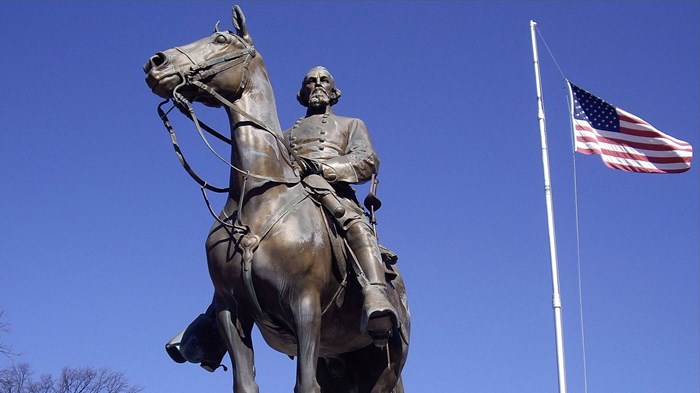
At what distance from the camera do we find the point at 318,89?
1162 cm

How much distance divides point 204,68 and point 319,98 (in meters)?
1.97

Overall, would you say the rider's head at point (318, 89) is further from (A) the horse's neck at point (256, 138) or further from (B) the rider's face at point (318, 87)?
(A) the horse's neck at point (256, 138)

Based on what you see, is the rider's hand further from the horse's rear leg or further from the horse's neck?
the horse's rear leg

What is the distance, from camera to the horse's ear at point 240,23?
1048cm

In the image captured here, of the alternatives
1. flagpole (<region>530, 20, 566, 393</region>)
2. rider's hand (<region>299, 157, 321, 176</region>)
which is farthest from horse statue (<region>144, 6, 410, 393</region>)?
flagpole (<region>530, 20, 566, 393</region>)

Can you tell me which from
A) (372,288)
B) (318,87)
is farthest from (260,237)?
(318,87)

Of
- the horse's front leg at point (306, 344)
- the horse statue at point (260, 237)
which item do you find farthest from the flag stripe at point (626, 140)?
the horse's front leg at point (306, 344)

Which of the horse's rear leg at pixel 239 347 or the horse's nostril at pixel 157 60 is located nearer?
the horse's rear leg at pixel 239 347

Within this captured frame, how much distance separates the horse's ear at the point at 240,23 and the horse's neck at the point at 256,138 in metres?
0.42

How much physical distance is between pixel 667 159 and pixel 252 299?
36.3ft

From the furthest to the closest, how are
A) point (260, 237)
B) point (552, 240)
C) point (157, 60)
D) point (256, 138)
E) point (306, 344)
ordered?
point (552, 240)
point (256, 138)
point (157, 60)
point (260, 237)
point (306, 344)

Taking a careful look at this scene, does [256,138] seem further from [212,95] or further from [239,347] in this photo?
[239,347]

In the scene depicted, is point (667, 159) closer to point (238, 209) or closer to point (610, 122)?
point (610, 122)

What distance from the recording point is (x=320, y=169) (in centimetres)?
1044
